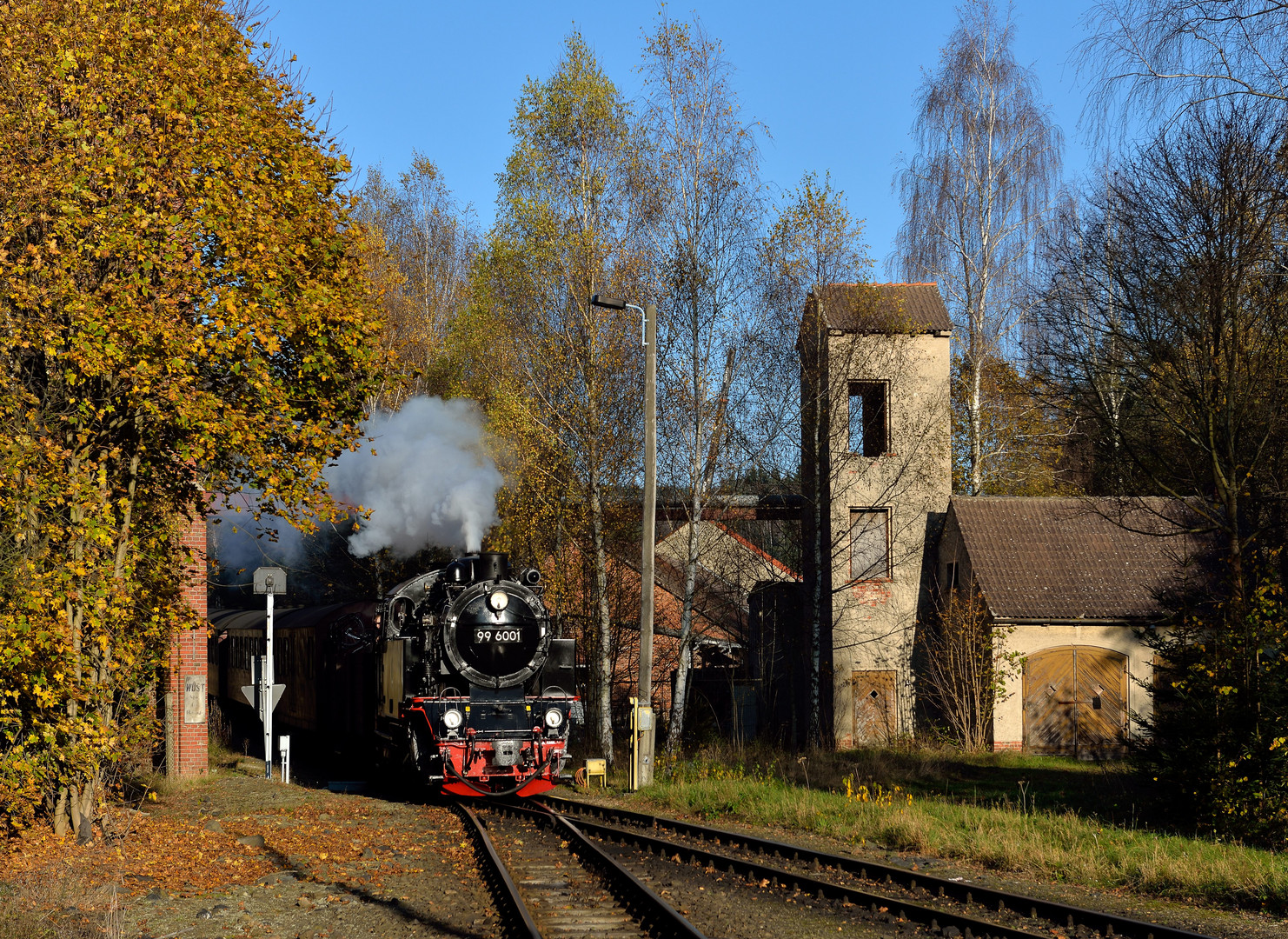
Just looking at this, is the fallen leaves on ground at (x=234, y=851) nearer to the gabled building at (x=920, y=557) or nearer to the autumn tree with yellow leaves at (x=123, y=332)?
the autumn tree with yellow leaves at (x=123, y=332)

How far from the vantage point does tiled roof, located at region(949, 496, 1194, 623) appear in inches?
917

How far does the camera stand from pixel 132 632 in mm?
12023

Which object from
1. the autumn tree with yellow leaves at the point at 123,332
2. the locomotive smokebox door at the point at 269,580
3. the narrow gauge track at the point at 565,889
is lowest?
the narrow gauge track at the point at 565,889

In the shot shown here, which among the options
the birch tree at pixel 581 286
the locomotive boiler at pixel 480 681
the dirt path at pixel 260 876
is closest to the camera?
the dirt path at pixel 260 876

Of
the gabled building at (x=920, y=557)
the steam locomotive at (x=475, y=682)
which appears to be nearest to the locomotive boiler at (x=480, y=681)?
the steam locomotive at (x=475, y=682)

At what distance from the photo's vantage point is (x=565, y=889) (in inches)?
382

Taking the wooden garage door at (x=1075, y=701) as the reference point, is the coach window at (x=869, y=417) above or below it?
above

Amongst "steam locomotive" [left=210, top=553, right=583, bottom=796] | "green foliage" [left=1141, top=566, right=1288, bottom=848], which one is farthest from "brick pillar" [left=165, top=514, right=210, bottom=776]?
"green foliage" [left=1141, top=566, right=1288, bottom=848]

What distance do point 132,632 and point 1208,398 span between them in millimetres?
12249

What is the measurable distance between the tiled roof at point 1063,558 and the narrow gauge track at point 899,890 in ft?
41.9

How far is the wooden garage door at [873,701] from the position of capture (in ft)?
82.4

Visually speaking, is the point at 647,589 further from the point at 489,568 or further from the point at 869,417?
the point at 869,417

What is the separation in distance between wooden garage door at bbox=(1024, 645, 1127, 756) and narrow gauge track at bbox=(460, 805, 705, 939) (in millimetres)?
12961

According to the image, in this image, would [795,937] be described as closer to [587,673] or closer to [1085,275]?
[1085,275]
